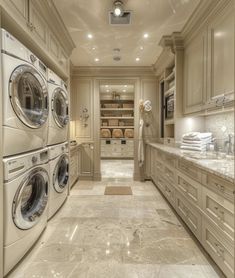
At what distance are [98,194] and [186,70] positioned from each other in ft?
8.47

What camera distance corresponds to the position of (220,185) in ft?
5.33

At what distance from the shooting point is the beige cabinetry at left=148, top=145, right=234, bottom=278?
59.8 inches

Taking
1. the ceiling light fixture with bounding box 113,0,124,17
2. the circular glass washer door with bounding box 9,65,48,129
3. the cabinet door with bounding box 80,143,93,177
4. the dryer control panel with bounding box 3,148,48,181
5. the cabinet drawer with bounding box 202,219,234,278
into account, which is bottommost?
the cabinet drawer with bounding box 202,219,234,278

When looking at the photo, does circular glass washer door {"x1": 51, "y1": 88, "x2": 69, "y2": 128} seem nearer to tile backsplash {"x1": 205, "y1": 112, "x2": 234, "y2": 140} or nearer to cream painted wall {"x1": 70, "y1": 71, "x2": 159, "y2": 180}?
cream painted wall {"x1": 70, "y1": 71, "x2": 159, "y2": 180}

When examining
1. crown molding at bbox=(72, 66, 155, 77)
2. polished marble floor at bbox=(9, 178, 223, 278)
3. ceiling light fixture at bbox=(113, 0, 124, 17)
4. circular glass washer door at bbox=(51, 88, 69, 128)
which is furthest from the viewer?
crown molding at bbox=(72, 66, 155, 77)

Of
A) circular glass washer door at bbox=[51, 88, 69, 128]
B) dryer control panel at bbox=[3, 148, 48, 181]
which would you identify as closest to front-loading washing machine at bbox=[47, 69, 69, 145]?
circular glass washer door at bbox=[51, 88, 69, 128]

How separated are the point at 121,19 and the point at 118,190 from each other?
9.51 ft

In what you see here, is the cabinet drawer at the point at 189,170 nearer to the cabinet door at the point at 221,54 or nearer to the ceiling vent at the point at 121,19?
the cabinet door at the point at 221,54

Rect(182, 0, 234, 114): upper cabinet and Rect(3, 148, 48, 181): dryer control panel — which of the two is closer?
Rect(3, 148, 48, 181): dryer control panel

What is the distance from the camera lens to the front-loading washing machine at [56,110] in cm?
267

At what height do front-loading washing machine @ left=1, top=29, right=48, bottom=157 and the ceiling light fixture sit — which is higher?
the ceiling light fixture

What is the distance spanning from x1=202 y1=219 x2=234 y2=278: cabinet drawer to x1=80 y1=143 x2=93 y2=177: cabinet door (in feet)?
11.2

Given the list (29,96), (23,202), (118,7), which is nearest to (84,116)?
(118,7)

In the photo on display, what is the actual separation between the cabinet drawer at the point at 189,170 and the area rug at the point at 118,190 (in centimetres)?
160
